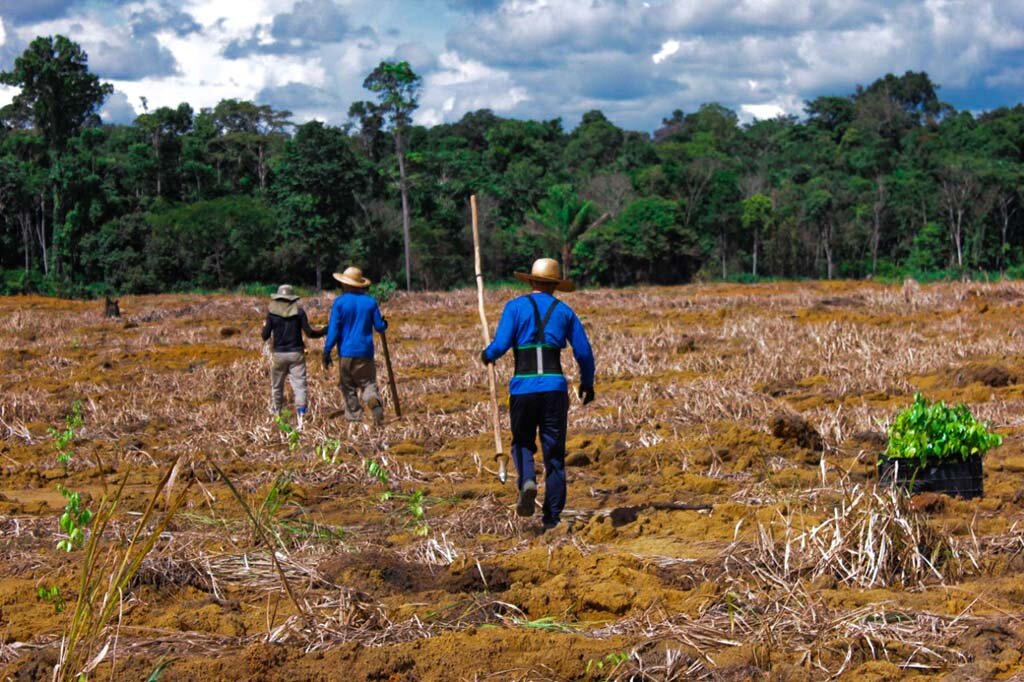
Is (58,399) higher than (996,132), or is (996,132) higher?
(996,132)

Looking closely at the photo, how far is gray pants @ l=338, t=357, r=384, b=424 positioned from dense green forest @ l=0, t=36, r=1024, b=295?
30.5 metres

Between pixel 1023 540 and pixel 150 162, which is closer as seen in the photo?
pixel 1023 540

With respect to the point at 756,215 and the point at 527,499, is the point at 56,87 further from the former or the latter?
the point at 527,499

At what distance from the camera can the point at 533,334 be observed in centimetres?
664

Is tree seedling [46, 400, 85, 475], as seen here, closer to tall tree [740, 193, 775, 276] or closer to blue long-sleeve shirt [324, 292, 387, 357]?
blue long-sleeve shirt [324, 292, 387, 357]

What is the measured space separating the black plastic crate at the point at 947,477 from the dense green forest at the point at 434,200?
3485cm

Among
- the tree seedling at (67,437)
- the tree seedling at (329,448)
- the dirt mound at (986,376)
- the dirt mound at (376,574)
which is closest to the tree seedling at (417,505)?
the tree seedling at (329,448)

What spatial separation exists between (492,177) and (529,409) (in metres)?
48.3

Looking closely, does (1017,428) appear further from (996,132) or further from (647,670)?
(996,132)

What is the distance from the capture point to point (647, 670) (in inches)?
157

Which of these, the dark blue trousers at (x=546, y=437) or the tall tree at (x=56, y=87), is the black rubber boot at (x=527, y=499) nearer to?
the dark blue trousers at (x=546, y=437)

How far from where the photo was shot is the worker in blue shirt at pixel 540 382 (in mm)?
6541

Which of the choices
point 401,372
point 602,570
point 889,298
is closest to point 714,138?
point 889,298

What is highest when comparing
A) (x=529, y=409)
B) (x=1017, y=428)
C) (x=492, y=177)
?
(x=492, y=177)
